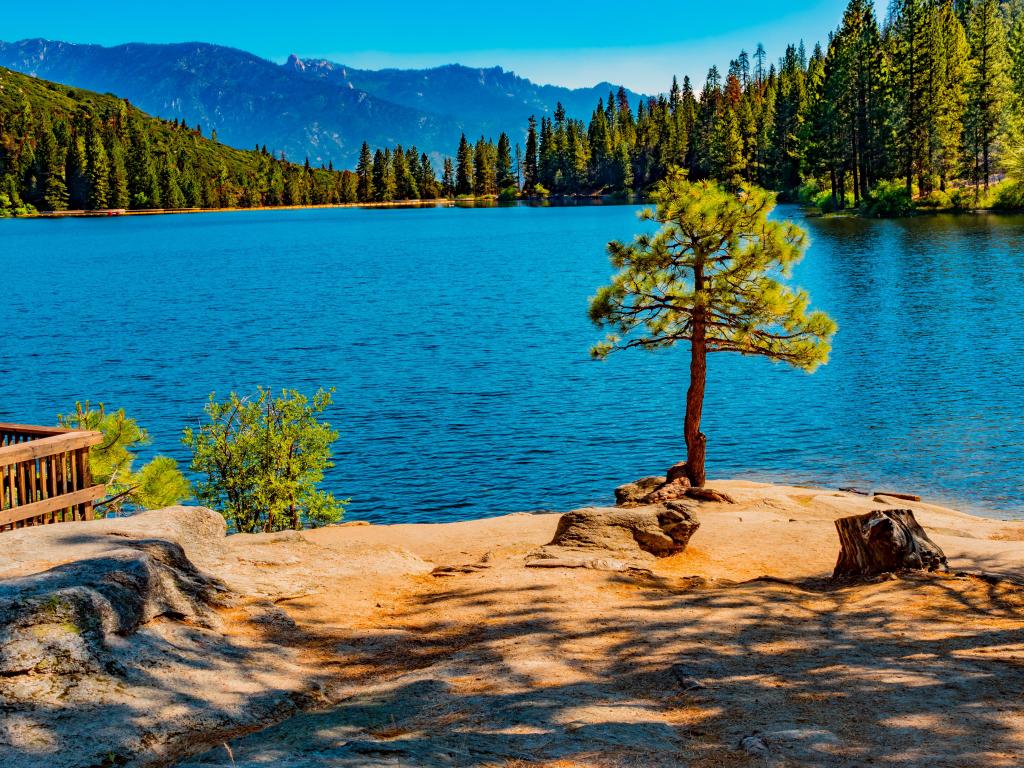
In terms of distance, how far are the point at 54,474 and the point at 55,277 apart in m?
90.7

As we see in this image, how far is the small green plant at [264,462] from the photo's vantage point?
21.5 metres

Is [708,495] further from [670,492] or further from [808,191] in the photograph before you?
[808,191]

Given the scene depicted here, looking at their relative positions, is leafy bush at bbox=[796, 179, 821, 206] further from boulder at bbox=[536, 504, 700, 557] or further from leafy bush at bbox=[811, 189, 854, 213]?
boulder at bbox=[536, 504, 700, 557]

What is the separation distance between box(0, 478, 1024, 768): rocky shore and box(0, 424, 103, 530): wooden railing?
263cm

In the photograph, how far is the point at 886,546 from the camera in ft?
43.2

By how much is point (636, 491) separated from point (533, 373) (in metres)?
21.6

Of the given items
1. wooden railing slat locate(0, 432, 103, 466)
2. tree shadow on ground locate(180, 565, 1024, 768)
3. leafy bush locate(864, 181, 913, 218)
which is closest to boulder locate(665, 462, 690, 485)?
tree shadow on ground locate(180, 565, 1024, 768)

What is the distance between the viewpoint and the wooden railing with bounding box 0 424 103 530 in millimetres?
13352

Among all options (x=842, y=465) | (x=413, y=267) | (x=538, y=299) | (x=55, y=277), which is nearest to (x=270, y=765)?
(x=842, y=465)

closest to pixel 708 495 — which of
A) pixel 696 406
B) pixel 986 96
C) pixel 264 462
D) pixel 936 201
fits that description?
pixel 696 406

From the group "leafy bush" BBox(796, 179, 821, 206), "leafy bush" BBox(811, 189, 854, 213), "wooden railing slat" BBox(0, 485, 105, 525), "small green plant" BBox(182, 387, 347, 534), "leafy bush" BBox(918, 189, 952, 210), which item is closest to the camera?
"wooden railing slat" BBox(0, 485, 105, 525)

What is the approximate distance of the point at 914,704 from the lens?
25.4 feet

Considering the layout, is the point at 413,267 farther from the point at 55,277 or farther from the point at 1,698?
the point at 1,698

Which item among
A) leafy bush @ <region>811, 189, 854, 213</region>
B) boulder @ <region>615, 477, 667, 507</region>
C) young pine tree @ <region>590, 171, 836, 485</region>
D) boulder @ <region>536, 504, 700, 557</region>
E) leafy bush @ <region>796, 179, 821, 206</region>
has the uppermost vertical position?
leafy bush @ <region>796, 179, 821, 206</region>
